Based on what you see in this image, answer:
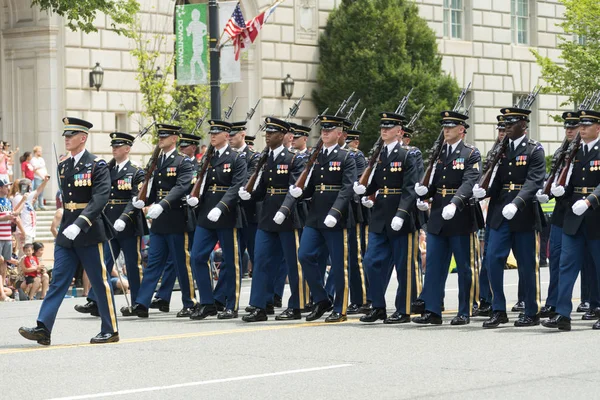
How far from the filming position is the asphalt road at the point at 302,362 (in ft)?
29.9

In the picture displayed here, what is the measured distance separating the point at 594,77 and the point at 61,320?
893 inches

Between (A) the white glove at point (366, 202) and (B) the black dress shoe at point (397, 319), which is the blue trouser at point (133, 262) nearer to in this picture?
(A) the white glove at point (366, 202)

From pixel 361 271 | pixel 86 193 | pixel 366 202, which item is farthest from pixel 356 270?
pixel 86 193

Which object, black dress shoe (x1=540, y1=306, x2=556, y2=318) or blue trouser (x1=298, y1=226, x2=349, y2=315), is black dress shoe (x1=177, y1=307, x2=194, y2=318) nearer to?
blue trouser (x1=298, y1=226, x2=349, y2=315)

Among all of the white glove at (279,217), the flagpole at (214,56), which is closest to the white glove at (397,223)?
the white glove at (279,217)

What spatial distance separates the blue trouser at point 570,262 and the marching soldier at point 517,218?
0.46m

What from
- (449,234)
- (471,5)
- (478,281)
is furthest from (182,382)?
(471,5)

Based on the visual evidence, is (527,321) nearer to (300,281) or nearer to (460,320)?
(460,320)

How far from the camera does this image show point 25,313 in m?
15.1

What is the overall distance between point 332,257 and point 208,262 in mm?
1374

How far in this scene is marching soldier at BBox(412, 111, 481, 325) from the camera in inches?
511

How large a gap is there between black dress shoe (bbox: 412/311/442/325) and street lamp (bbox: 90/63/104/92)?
1591 centimetres

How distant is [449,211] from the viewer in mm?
12555

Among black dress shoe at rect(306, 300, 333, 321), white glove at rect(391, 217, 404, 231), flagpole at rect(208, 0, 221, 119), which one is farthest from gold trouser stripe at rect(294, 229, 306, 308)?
flagpole at rect(208, 0, 221, 119)
